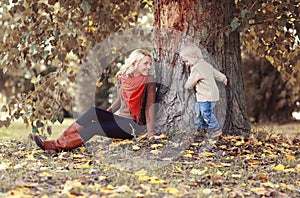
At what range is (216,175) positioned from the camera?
12.1ft

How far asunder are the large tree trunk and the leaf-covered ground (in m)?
0.28

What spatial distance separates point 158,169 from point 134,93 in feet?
3.59

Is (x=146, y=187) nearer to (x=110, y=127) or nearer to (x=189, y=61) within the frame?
(x=110, y=127)

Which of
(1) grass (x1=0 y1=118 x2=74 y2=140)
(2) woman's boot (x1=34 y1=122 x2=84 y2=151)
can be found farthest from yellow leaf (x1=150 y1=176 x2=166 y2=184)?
(1) grass (x1=0 y1=118 x2=74 y2=140)

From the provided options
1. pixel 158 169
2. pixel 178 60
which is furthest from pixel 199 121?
pixel 158 169

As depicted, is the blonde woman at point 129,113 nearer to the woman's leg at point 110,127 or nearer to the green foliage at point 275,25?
the woman's leg at point 110,127

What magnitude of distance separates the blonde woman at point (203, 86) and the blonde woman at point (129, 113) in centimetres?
37

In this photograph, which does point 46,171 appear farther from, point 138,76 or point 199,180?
point 138,76

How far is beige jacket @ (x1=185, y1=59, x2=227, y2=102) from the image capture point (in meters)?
4.59

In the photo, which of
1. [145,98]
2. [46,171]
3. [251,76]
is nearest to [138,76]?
[145,98]

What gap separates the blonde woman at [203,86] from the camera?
460 centimetres

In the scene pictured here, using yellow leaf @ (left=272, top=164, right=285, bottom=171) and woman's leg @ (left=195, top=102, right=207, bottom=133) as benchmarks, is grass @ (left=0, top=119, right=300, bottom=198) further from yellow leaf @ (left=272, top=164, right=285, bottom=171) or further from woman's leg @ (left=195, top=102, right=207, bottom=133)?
woman's leg @ (left=195, top=102, right=207, bottom=133)

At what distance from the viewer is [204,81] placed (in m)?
4.60

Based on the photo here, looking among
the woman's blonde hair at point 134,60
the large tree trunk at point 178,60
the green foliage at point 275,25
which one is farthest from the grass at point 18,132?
the green foliage at point 275,25
